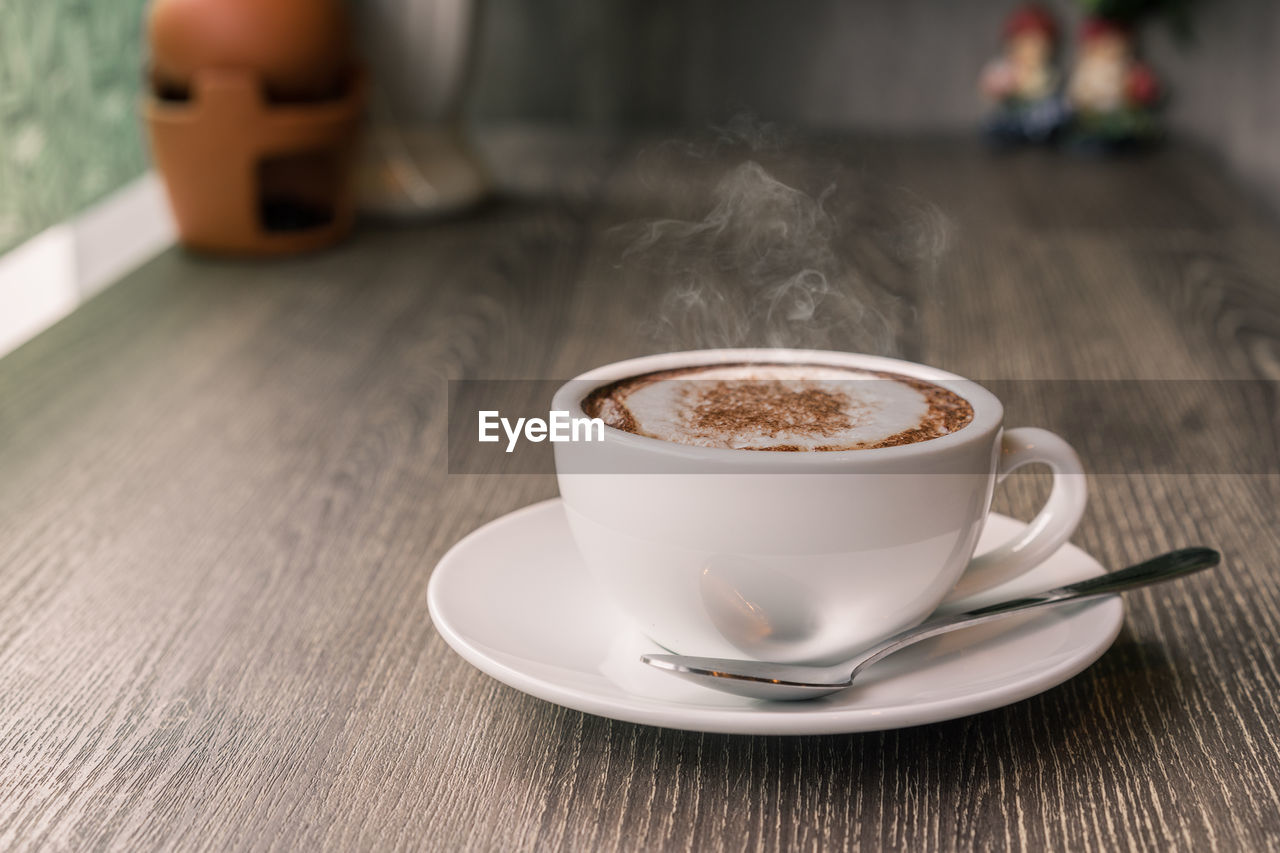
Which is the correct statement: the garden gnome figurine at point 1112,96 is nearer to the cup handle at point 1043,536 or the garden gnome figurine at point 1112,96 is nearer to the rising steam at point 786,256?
the rising steam at point 786,256

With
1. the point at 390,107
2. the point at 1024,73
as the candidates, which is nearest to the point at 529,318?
the point at 390,107

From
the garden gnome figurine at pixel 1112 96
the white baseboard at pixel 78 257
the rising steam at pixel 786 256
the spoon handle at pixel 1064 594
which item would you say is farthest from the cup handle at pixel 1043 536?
the garden gnome figurine at pixel 1112 96

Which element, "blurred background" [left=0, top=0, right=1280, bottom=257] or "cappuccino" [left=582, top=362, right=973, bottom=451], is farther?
"blurred background" [left=0, top=0, right=1280, bottom=257]

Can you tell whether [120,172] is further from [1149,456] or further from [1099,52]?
[1099,52]

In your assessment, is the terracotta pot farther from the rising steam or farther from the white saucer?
the white saucer

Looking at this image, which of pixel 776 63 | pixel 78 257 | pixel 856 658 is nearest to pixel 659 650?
pixel 856 658

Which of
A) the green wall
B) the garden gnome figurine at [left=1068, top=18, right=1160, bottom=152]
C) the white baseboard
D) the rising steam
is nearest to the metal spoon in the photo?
the rising steam

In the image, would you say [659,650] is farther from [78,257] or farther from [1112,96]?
[1112,96]
